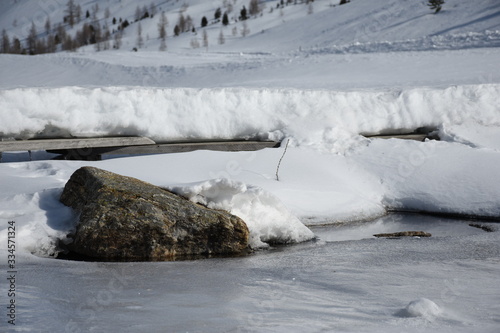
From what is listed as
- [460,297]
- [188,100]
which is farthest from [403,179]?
[460,297]

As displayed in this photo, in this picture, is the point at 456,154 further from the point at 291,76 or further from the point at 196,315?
the point at 291,76

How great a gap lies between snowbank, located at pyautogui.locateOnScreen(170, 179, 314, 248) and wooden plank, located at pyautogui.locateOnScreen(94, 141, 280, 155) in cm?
242

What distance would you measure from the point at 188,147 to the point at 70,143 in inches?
65.2

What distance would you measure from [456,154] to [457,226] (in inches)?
67.5

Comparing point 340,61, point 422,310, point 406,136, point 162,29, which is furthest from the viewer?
point 162,29

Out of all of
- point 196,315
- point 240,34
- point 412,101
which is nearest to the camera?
point 196,315

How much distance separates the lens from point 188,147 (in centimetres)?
789

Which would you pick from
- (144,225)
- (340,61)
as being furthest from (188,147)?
(340,61)

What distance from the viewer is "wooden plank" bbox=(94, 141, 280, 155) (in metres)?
7.73

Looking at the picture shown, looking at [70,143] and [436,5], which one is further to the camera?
[436,5]

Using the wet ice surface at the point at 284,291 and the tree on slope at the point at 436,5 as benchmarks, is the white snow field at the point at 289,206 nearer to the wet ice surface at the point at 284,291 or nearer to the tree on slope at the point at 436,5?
the wet ice surface at the point at 284,291

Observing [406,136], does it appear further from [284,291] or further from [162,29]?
[162,29]

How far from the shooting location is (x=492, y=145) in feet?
26.7

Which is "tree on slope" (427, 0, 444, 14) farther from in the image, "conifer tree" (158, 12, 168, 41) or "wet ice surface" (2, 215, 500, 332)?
"wet ice surface" (2, 215, 500, 332)
